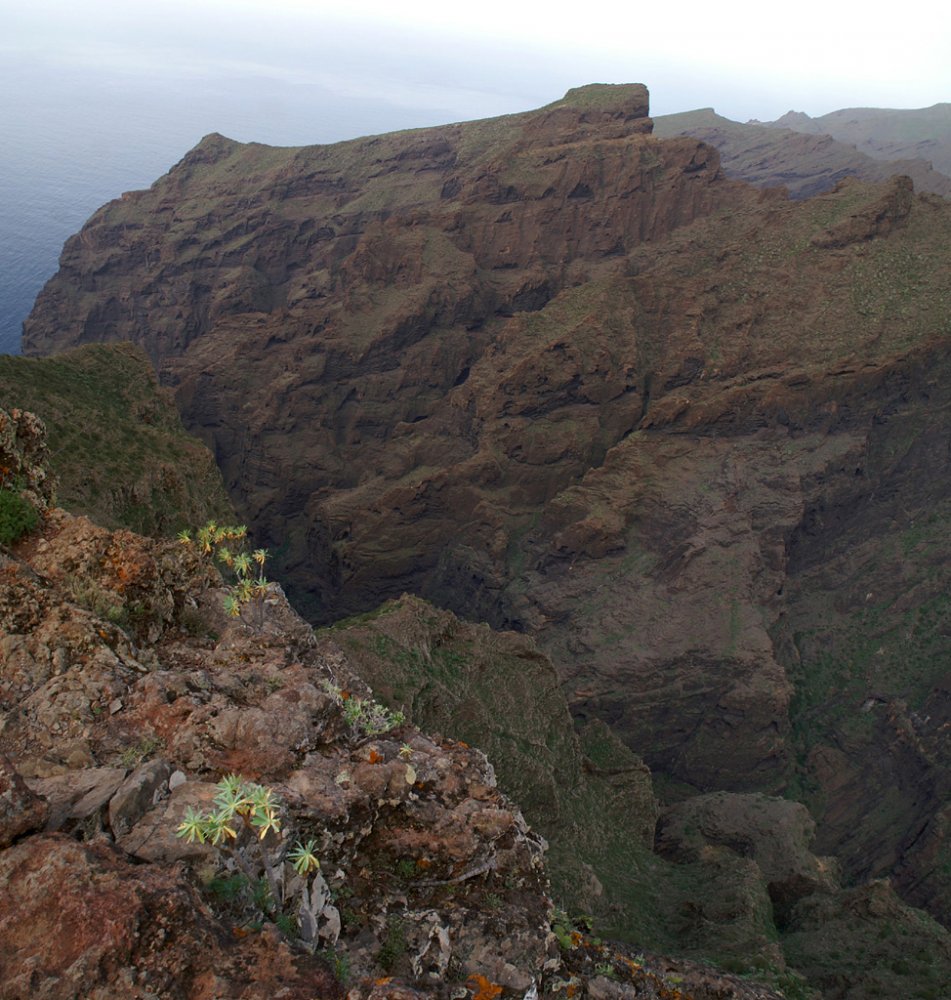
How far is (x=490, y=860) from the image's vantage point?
16344mm

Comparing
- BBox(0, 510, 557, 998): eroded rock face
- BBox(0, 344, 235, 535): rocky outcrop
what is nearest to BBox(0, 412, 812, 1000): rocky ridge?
BBox(0, 510, 557, 998): eroded rock face

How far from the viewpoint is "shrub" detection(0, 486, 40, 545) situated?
1950 centimetres

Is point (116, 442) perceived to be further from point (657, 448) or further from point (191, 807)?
point (657, 448)

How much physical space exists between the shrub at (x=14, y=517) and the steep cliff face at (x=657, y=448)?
49.7 m

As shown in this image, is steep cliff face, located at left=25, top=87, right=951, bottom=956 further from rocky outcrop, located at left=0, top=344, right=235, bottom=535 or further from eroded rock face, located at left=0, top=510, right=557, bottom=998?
eroded rock face, located at left=0, top=510, right=557, bottom=998

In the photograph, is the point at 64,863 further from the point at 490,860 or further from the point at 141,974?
the point at 490,860

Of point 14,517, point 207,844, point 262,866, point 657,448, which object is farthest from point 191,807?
point 657,448

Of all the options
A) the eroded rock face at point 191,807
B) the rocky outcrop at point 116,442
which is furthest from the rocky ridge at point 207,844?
the rocky outcrop at point 116,442

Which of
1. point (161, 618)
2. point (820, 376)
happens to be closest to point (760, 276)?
point (820, 376)

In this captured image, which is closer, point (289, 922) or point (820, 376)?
point (289, 922)

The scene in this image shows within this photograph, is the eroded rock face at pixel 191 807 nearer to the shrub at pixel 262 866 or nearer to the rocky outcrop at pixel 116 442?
the shrub at pixel 262 866

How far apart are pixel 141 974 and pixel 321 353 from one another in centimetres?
9222

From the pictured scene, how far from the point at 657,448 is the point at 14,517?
210ft

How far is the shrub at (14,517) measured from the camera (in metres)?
19.5
